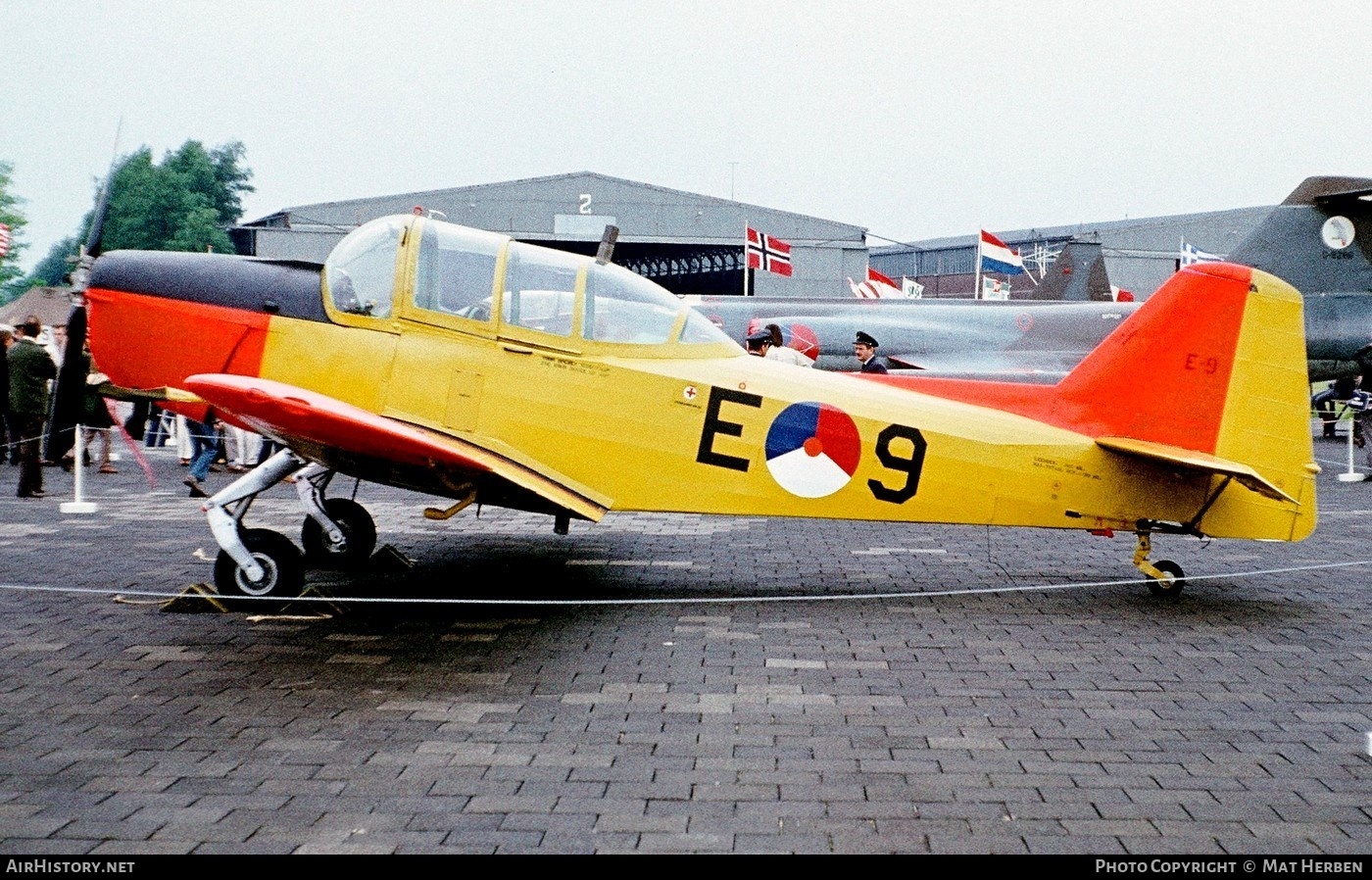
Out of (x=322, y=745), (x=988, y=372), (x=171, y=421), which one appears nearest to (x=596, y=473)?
(x=322, y=745)

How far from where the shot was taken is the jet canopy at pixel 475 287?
6.83 meters

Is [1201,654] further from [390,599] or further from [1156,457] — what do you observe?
[390,599]

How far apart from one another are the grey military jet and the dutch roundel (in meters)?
10.5

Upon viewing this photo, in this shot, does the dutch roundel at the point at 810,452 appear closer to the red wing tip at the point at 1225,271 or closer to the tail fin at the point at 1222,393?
the tail fin at the point at 1222,393

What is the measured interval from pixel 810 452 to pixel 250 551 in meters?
3.56

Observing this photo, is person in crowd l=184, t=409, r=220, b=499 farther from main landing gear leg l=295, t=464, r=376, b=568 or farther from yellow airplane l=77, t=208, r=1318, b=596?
yellow airplane l=77, t=208, r=1318, b=596

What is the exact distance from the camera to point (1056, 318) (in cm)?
1847

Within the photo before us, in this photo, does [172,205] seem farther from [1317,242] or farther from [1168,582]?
[1168,582]

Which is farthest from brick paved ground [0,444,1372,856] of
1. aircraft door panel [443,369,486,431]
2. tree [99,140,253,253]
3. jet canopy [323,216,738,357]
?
tree [99,140,253,253]

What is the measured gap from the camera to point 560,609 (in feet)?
23.6

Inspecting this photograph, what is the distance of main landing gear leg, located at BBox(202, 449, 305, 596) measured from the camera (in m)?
6.83

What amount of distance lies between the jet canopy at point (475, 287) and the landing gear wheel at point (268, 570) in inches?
58.0

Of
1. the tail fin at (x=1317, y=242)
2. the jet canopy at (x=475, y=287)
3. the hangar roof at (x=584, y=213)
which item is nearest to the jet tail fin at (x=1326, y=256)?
the tail fin at (x=1317, y=242)

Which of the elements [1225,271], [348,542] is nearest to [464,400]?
[348,542]
